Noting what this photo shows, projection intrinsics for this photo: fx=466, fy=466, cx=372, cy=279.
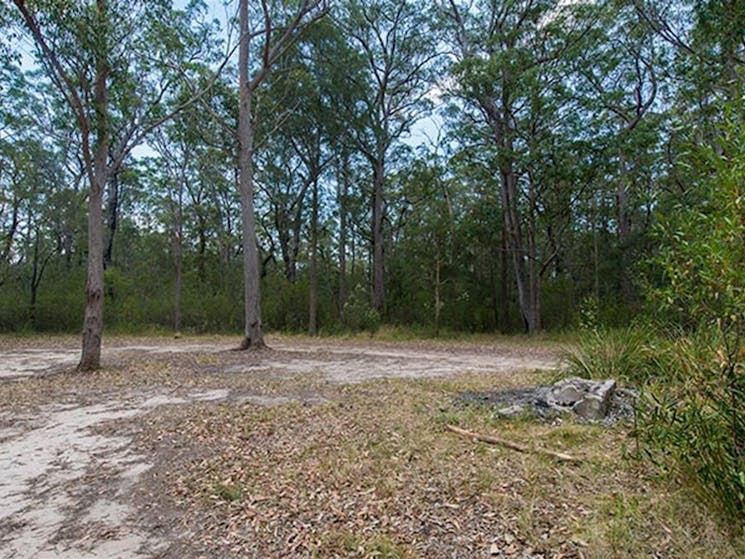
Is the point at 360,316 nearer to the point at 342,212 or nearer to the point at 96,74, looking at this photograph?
the point at 342,212

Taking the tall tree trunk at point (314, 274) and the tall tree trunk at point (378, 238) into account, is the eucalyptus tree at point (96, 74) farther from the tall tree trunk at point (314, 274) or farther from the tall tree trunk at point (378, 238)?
the tall tree trunk at point (378, 238)

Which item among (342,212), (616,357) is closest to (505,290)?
(342,212)

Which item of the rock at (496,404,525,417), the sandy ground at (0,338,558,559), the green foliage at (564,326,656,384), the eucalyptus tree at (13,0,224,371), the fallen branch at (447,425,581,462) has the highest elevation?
the eucalyptus tree at (13,0,224,371)

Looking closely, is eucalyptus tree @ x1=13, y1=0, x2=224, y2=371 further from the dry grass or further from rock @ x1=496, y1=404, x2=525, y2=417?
rock @ x1=496, y1=404, x2=525, y2=417

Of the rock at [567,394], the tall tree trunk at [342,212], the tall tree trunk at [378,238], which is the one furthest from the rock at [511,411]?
the tall tree trunk at [342,212]

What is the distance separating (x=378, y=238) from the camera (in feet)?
52.4

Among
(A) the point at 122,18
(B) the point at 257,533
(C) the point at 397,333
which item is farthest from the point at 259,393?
(C) the point at 397,333

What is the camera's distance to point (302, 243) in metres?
19.7

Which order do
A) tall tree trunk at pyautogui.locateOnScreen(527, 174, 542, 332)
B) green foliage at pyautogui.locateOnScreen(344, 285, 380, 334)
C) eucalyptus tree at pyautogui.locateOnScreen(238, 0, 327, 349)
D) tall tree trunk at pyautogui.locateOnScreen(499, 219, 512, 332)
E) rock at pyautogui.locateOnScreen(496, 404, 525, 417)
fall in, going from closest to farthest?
rock at pyautogui.locateOnScreen(496, 404, 525, 417)
eucalyptus tree at pyautogui.locateOnScreen(238, 0, 327, 349)
tall tree trunk at pyautogui.locateOnScreen(527, 174, 542, 332)
green foliage at pyautogui.locateOnScreen(344, 285, 380, 334)
tall tree trunk at pyautogui.locateOnScreen(499, 219, 512, 332)

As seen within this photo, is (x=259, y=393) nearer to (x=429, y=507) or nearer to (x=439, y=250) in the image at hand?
(x=429, y=507)

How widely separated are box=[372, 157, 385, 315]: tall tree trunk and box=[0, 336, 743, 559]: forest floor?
10613 millimetres

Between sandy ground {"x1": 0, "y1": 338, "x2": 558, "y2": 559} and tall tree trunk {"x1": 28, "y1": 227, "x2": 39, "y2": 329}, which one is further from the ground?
tall tree trunk {"x1": 28, "y1": 227, "x2": 39, "y2": 329}

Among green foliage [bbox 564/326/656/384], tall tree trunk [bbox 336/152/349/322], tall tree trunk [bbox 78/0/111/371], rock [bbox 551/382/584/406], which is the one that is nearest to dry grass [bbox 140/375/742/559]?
rock [bbox 551/382/584/406]

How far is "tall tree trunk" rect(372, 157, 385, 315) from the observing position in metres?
15.8
